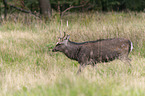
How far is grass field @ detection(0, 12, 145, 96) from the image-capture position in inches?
128

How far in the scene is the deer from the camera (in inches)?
209

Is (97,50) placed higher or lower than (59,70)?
higher

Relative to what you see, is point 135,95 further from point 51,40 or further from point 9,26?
point 9,26

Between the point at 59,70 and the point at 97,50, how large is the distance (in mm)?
1134

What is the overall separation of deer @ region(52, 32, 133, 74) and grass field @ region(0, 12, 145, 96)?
0.20m

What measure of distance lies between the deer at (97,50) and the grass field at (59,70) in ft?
0.67

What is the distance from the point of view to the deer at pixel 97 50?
5.30 metres

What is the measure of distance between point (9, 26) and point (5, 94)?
7662 mm

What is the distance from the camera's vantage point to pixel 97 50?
5340 millimetres

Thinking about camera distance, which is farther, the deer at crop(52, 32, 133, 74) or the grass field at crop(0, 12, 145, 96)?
the deer at crop(52, 32, 133, 74)

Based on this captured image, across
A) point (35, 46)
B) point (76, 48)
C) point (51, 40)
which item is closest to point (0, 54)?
point (35, 46)

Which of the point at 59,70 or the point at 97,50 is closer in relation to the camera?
the point at 59,70

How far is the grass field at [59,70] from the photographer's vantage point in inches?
128

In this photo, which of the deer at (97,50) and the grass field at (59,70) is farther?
the deer at (97,50)
